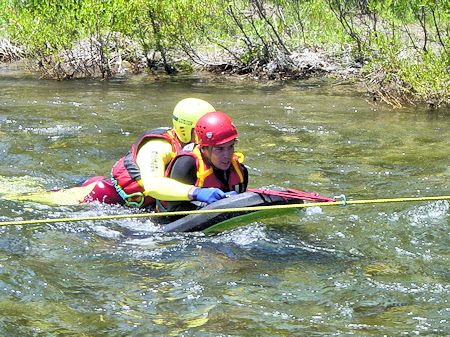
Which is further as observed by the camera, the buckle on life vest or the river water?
the buckle on life vest

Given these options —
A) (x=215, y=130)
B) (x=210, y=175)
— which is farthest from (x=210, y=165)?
(x=215, y=130)

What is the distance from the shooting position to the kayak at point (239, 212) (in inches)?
247

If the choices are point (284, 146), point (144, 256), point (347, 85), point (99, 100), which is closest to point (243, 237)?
point (144, 256)

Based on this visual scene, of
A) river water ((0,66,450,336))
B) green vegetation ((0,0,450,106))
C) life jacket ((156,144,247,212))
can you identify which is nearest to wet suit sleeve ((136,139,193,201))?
life jacket ((156,144,247,212))

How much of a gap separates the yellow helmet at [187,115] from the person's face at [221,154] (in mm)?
428

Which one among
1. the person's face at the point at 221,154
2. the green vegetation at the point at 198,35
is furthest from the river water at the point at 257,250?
the green vegetation at the point at 198,35

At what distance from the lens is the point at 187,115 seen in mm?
6781

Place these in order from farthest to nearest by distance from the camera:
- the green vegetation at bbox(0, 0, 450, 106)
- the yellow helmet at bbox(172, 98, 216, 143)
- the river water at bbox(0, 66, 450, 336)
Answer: the green vegetation at bbox(0, 0, 450, 106), the yellow helmet at bbox(172, 98, 216, 143), the river water at bbox(0, 66, 450, 336)

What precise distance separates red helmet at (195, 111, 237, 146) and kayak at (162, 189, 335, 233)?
0.47 m

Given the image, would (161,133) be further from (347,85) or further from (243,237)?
(347,85)

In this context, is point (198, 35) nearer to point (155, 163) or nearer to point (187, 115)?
point (187, 115)

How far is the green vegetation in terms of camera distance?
15297mm

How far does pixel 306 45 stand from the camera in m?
16.2

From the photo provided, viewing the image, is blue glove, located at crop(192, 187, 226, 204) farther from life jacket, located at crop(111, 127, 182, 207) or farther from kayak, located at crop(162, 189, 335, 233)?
life jacket, located at crop(111, 127, 182, 207)
